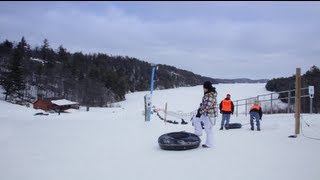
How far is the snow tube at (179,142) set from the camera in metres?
9.43

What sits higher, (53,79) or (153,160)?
(53,79)

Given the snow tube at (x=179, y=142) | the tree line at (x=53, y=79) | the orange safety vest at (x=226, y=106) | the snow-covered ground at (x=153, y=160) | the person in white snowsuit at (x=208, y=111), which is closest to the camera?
the snow-covered ground at (x=153, y=160)

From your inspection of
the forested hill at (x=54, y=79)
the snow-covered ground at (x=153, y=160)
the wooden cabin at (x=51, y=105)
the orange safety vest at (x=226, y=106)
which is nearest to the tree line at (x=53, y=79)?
the forested hill at (x=54, y=79)

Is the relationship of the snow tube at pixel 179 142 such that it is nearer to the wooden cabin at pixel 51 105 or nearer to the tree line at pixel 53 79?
the wooden cabin at pixel 51 105

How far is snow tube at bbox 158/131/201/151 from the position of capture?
943 cm

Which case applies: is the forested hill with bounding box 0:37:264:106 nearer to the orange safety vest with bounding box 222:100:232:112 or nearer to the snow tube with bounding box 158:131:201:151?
the orange safety vest with bounding box 222:100:232:112

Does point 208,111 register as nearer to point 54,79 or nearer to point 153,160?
point 153,160

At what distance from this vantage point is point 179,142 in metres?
9.42

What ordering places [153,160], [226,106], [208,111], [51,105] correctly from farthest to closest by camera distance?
[51,105], [226,106], [208,111], [153,160]

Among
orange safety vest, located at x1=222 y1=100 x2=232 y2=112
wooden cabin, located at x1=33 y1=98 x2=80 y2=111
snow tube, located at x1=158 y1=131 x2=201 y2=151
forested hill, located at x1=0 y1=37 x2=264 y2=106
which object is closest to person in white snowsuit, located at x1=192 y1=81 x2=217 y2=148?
snow tube, located at x1=158 y1=131 x2=201 y2=151

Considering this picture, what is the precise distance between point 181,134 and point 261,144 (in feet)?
7.62

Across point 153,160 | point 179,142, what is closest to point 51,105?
point 179,142

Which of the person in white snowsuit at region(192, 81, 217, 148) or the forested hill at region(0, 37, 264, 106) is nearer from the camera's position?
the person in white snowsuit at region(192, 81, 217, 148)

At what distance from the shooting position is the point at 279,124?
15336 mm
